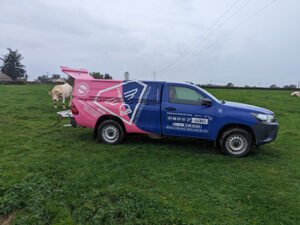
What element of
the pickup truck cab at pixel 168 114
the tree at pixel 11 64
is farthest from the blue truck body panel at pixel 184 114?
the tree at pixel 11 64

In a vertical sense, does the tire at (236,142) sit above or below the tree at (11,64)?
below

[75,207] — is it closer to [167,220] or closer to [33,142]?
[167,220]

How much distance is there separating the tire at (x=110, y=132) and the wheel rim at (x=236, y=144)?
299 centimetres

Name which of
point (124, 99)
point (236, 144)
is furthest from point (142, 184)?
point (236, 144)

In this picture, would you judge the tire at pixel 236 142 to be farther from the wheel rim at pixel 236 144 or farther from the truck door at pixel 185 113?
the truck door at pixel 185 113

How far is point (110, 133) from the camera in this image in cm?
599

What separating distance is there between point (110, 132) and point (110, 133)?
0.11ft

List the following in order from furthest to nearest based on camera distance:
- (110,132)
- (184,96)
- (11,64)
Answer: (11,64)
(110,132)
(184,96)

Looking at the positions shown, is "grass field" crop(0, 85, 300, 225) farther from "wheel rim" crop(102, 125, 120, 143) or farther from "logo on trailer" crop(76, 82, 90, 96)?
"logo on trailer" crop(76, 82, 90, 96)

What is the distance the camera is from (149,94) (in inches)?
224

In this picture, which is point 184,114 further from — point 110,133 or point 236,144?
point 110,133

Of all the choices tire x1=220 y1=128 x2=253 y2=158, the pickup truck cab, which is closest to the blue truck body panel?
the pickup truck cab

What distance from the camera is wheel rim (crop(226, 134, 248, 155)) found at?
208 inches

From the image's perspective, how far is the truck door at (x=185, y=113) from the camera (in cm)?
532
